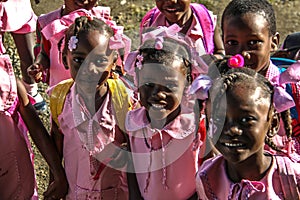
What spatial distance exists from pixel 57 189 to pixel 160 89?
2.38 ft

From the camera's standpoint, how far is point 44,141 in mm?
3320

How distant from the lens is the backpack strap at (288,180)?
2.68 meters

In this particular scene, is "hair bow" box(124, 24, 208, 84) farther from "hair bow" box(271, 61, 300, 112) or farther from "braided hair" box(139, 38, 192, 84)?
"hair bow" box(271, 61, 300, 112)

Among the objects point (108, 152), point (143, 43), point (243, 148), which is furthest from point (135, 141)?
point (243, 148)

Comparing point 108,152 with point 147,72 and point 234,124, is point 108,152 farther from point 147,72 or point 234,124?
point 234,124

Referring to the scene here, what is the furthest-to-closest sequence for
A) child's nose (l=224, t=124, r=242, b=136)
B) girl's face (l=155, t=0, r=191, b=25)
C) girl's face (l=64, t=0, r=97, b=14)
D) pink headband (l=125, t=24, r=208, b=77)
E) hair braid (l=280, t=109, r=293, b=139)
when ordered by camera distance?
girl's face (l=64, t=0, r=97, b=14), girl's face (l=155, t=0, r=191, b=25), pink headband (l=125, t=24, r=208, b=77), hair braid (l=280, t=109, r=293, b=139), child's nose (l=224, t=124, r=242, b=136)

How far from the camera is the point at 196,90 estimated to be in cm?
281

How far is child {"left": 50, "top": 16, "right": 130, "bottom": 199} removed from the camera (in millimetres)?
3268

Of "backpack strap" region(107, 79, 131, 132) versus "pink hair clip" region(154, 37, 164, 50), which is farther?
"backpack strap" region(107, 79, 131, 132)

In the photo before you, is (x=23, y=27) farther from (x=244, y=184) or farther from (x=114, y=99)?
(x=244, y=184)

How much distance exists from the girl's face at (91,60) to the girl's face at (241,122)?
742 millimetres

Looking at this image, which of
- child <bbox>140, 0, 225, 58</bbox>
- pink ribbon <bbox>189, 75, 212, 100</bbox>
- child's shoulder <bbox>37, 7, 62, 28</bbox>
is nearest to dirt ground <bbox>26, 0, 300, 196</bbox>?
child's shoulder <bbox>37, 7, 62, 28</bbox>

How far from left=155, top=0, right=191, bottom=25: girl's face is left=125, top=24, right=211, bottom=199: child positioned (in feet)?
2.15

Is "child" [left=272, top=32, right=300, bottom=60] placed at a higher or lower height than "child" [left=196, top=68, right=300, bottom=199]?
lower
